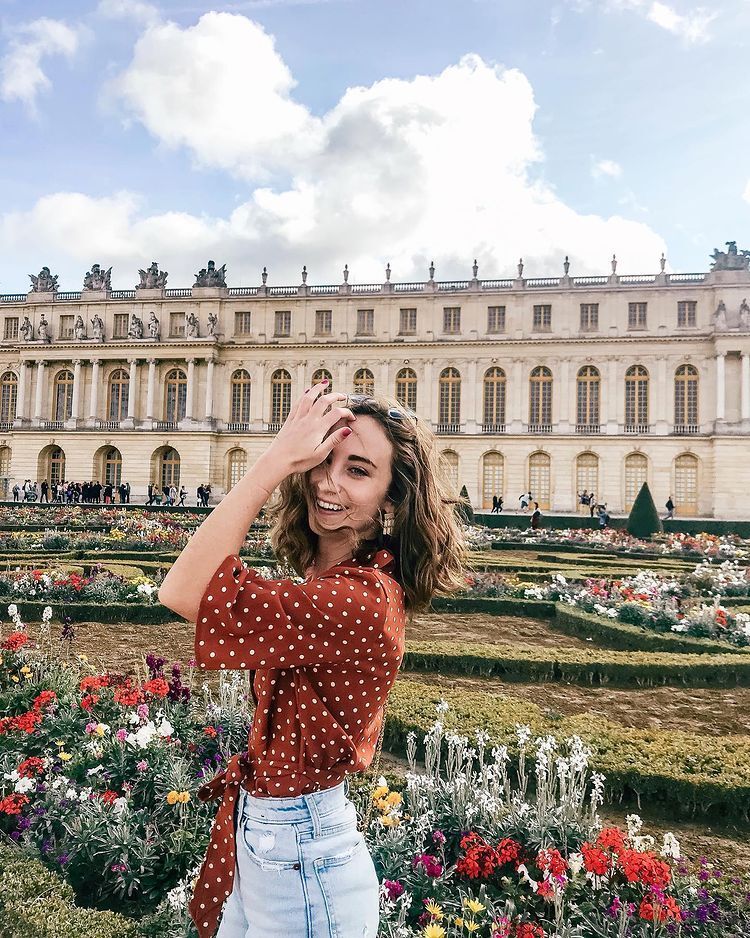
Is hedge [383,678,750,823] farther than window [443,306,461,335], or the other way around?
window [443,306,461,335]

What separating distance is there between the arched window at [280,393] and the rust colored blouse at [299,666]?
34959mm

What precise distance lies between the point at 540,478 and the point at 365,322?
476 inches

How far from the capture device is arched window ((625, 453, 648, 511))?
32.5 metres

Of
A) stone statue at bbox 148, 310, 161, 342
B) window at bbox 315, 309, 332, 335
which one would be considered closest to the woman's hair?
window at bbox 315, 309, 332, 335

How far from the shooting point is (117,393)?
122 feet

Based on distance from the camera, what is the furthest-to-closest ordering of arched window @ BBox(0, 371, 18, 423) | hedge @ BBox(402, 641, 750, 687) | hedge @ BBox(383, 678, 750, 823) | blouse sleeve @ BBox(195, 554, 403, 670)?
1. arched window @ BBox(0, 371, 18, 423)
2. hedge @ BBox(402, 641, 750, 687)
3. hedge @ BBox(383, 678, 750, 823)
4. blouse sleeve @ BBox(195, 554, 403, 670)

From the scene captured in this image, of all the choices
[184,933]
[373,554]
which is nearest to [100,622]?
[184,933]

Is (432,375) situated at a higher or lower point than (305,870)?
higher

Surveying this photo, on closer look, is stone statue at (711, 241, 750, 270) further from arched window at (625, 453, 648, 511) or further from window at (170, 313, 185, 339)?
window at (170, 313, 185, 339)

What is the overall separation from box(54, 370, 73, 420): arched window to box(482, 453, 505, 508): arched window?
23.0 metres

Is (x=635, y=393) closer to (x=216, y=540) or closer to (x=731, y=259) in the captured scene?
(x=731, y=259)

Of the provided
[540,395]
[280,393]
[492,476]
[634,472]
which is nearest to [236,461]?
[280,393]

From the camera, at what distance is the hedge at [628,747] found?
3.99 m

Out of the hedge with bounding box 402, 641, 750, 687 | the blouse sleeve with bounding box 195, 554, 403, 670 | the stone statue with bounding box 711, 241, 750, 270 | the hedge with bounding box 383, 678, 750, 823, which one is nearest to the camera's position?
the blouse sleeve with bounding box 195, 554, 403, 670
